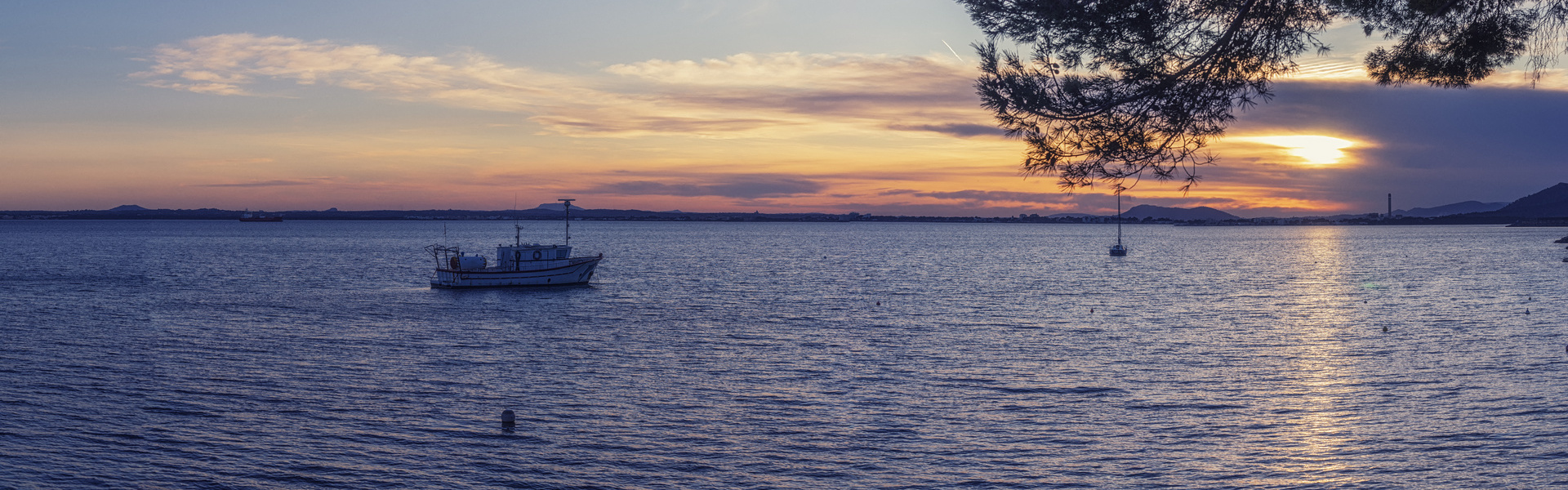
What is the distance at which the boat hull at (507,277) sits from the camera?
212ft

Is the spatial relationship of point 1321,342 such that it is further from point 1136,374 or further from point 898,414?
point 898,414

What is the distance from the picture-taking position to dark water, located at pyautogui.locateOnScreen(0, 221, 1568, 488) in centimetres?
1881

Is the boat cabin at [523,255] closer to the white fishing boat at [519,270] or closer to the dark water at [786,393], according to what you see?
the white fishing boat at [519,270]

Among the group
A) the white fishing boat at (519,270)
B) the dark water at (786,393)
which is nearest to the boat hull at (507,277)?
the white fishing boat at (519,270)

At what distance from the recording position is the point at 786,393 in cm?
2627

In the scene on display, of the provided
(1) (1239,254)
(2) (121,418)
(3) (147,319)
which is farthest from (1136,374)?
(1) (1239,254)

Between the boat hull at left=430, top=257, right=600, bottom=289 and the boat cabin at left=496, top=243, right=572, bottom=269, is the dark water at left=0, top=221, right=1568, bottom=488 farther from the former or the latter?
the boat cabin at left=496, top=243, right=572, bottom=269

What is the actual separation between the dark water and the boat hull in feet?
20.9

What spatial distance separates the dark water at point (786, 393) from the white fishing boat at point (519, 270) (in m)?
6.43

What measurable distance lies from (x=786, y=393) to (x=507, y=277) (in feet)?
137

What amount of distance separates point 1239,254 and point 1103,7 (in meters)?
133

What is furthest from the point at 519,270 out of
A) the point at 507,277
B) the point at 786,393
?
the point at 786,393

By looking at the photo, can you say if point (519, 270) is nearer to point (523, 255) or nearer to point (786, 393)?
point (523, 255)

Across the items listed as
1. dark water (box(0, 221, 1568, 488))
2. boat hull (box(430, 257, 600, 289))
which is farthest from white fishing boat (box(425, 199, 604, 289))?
dark water (box(0, 221, 1568, 488))
